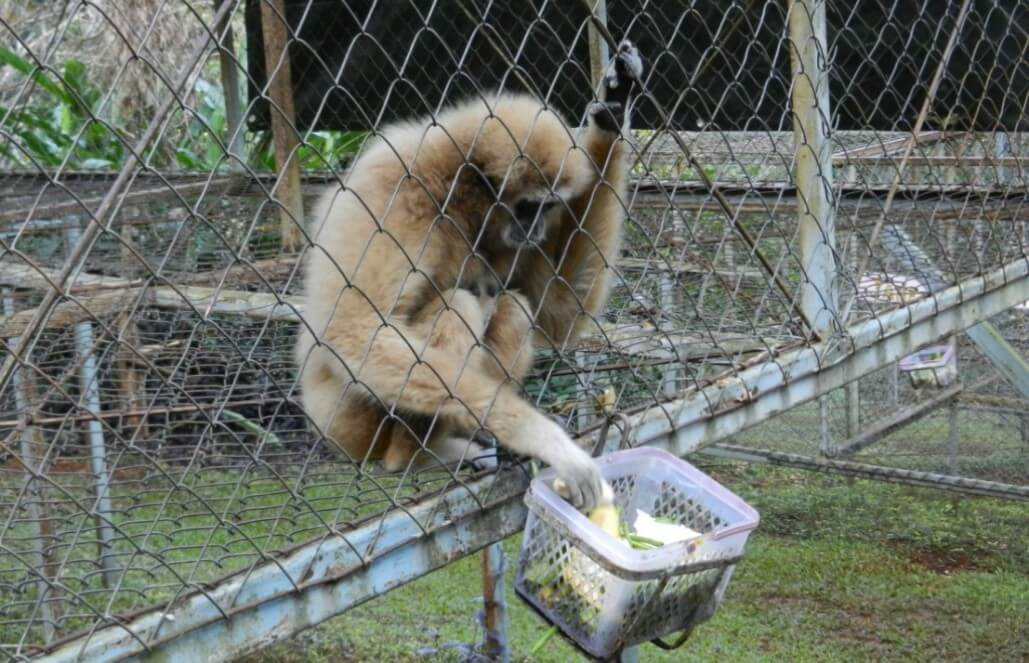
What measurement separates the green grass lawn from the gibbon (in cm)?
253

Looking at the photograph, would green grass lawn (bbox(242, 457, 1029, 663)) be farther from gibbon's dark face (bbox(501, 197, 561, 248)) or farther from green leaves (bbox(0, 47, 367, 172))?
green leaves (bbox(0, 47, 367, 172))

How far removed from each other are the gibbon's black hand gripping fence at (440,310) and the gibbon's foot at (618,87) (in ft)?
0.32

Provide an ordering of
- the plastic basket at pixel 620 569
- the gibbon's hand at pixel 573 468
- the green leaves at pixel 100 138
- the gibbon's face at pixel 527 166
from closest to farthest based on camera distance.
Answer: the plastic basket at pixel 620 569, the gibbon's hand at pixel 573 468, the gibbon's face at pixel 527 166, the green leaves at pixel 100 138

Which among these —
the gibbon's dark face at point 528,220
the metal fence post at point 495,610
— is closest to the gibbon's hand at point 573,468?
the gibbon's dark face at point 528,220

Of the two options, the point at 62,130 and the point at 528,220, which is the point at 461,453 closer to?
the point at 528,220

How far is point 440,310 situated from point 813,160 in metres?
1.39

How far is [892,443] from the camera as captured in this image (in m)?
7.66

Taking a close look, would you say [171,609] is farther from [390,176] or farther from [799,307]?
[799,307]

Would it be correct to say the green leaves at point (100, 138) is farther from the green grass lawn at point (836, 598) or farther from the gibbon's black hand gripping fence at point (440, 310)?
the green grass lawn at point (836, 598)

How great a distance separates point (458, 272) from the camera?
10.6 ft

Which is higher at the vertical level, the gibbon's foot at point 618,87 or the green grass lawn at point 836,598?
the gibbon's foot at point 618,87

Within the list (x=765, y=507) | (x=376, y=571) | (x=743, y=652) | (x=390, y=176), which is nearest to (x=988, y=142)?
(x=765, y=507)

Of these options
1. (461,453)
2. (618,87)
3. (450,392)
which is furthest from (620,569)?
(618,87)

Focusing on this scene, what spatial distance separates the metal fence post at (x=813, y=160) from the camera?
3422mm
